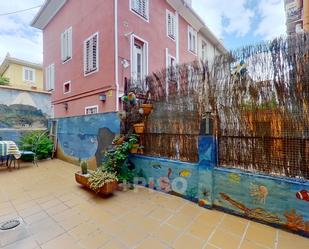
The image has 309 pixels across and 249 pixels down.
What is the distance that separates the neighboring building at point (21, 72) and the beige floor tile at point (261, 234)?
17009 millimetres

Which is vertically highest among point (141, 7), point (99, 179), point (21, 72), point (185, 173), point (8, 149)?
point (141, 7)

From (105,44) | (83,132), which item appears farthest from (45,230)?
(105,44)

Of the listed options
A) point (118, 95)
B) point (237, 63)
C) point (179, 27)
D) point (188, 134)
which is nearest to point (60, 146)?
point (118, 95)

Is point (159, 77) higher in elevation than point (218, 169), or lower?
higher

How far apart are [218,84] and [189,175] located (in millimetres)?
1697

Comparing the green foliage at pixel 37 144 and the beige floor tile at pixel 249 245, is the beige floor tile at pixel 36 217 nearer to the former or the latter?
the beige floor tile at pixel 249 245

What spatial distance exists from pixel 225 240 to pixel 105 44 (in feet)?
23.2

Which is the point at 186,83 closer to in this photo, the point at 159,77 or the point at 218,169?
the point at 159,77

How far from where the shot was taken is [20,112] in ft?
25.1

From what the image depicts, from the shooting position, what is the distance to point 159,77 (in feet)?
13.0

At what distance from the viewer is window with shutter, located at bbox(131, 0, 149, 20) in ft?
24.7

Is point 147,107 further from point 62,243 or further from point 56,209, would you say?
point 62,243

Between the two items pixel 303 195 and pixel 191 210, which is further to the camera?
pixel 191 210

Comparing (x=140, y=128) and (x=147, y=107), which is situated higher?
(x=147, y=107)
